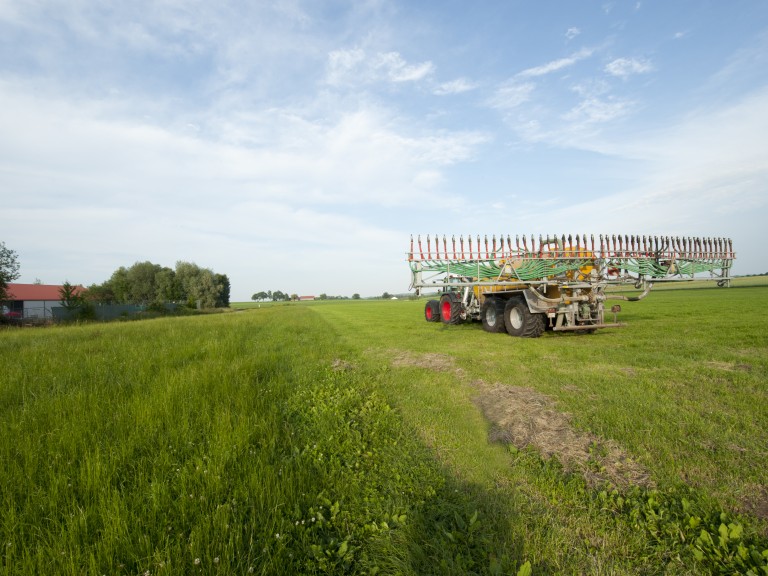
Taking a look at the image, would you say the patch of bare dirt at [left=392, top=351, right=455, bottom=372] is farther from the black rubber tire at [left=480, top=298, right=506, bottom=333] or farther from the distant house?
the distant house

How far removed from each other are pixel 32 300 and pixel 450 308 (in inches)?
2497

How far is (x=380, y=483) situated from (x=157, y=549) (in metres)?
1.59

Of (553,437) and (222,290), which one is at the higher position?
(222,290)

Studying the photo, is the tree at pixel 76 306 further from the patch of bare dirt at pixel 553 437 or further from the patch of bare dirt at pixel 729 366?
the patch of bare dirt at pixel 729 366

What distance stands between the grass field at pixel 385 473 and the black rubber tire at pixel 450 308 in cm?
934

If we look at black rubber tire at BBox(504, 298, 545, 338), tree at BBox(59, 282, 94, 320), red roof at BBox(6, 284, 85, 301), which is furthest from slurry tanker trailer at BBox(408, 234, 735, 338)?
red roof at BBox(6, 284, 85, 301)

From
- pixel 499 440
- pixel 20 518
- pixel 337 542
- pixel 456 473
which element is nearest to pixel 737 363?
pixel 499 440

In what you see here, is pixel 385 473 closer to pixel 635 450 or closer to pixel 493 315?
pixel 635 450

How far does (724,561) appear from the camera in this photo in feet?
6.89

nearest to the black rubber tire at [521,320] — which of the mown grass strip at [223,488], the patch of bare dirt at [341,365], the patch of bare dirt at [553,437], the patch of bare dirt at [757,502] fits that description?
the patch of bare dirt at [341,365]

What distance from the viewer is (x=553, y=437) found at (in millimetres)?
3902

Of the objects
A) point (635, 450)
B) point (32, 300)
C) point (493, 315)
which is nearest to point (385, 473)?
point (635, 450)

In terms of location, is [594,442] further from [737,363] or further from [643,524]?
[737,363]

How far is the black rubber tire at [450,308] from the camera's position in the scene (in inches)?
618
